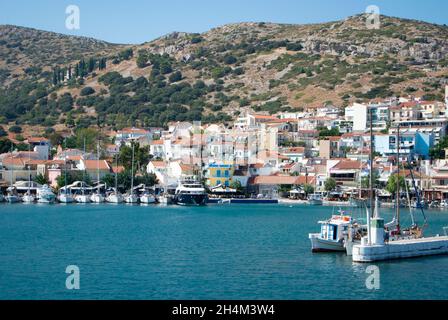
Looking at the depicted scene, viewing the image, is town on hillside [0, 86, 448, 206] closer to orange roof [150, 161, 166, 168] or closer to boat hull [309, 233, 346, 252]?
orange roof [150, 161, 166, 168]

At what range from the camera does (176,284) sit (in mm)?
28844

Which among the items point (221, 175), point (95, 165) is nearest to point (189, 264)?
point (221, 175)

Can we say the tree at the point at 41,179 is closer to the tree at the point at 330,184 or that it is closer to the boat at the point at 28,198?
the boat at the point at 28,198

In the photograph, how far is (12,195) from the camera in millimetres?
79312

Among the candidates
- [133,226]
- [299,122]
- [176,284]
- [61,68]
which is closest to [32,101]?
[61,68]

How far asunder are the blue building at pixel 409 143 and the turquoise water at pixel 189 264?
36.5 metres

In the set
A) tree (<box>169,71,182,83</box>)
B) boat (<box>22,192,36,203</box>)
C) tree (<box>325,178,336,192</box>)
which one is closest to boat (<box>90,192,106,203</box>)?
boat (<box>22,192,36,203</box>)

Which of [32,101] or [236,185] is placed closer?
[236,185]

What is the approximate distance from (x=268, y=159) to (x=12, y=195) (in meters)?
27.9

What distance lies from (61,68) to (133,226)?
127946mm

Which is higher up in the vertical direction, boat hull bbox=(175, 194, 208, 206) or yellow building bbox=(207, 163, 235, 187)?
yellow building bbox=(207, 163, 235, 187)

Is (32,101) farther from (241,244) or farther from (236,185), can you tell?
(241,244)

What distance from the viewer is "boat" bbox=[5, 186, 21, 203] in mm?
77312

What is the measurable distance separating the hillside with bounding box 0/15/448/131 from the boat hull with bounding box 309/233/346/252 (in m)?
82.6
